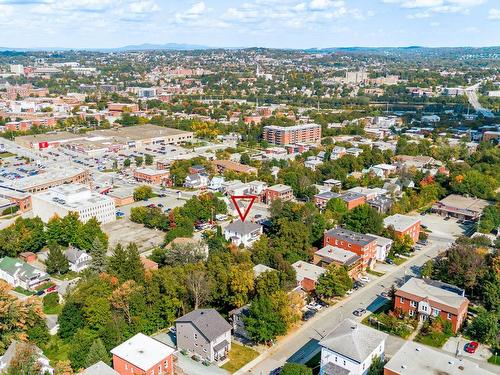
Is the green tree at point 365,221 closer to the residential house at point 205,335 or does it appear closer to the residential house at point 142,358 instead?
the residential house at point 205,335

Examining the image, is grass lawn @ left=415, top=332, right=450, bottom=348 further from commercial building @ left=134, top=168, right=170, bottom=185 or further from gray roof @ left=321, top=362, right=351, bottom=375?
commercial building @ left=134, top=168, right=170, bottom=185

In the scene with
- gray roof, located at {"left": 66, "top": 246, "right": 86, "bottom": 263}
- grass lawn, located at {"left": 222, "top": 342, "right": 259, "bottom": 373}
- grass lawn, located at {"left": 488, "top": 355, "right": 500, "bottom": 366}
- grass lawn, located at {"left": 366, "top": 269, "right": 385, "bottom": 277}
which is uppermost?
gray roof, located at {"left": 66, "top": 246, "right": 86, "bottom": 263}

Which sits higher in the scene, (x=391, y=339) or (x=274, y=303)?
(x=274, y=303)

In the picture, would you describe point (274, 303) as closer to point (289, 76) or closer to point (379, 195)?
point (379, 195)

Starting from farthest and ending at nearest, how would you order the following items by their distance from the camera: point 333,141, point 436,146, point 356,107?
point 356,107 < point 333,141 < point 436,146

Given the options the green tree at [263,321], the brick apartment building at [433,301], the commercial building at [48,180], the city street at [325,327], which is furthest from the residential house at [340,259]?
the commercial building at [48,180]

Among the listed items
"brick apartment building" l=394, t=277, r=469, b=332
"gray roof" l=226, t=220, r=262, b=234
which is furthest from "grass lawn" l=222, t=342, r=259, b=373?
"gray roof" l=226, t=220, r=262, b=234

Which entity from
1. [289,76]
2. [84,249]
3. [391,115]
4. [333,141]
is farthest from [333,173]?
[289,76]
